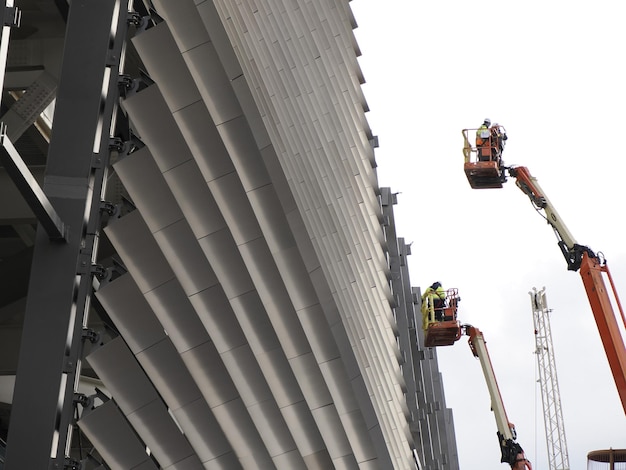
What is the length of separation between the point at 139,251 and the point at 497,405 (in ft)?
73.3

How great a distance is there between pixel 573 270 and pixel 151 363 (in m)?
15.8

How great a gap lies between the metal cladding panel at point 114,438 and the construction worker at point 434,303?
63.2 ft

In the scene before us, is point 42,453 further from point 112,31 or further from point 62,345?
point 112,31

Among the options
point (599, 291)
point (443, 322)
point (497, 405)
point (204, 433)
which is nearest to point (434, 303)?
point (443, 322)

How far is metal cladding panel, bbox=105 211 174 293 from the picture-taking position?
1616cm

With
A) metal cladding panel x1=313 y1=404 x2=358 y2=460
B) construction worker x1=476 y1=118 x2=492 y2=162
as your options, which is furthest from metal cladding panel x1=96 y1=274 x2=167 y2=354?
construction worker x1=476 y1=118 x2=492 y2=162

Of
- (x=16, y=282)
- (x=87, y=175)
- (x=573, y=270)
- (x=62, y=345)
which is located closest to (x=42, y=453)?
(x=62, y=345)

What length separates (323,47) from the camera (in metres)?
25.5

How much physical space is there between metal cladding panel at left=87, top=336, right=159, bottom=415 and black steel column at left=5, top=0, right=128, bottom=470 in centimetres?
122

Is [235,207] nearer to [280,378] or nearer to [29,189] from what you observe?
[280,378]

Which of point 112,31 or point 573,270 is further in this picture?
point 573,270

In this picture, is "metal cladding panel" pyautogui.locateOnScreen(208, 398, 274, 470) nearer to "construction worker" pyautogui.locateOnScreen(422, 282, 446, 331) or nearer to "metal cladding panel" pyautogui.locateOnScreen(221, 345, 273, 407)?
"metal cladding panel" pyautogui.locateOnScreen(221, 345, 273, 407)

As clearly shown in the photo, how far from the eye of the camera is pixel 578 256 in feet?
93.6

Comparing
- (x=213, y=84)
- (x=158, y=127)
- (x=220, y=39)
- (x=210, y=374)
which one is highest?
(x=220, y=39)
